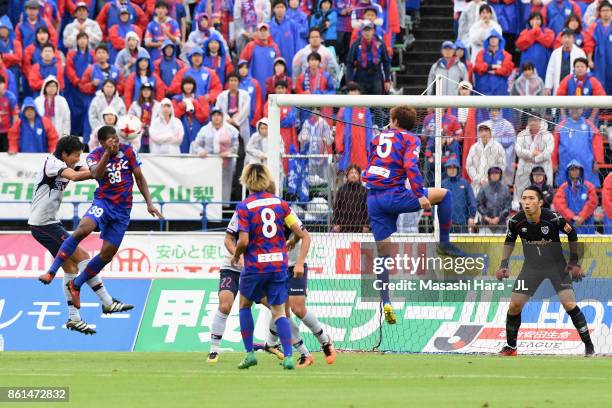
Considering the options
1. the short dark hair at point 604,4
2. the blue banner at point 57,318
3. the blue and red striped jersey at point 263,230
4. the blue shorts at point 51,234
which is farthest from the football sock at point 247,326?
the short dark hair at point 604,4

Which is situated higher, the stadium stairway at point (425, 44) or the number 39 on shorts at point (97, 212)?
the stadium stairway at point (425, 44)

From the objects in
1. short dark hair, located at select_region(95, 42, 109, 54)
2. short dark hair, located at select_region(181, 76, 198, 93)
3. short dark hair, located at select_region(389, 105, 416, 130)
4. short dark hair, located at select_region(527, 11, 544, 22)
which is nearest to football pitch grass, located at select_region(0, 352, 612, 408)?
short dark hair, located at select_region(389, 105, 416, 130)

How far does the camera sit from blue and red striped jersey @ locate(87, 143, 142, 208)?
56.4 ft

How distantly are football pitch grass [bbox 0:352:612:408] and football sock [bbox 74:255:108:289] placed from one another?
0.92 meters

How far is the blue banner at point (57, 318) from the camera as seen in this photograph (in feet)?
64.4

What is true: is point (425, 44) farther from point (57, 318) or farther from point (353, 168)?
point (57, 318)

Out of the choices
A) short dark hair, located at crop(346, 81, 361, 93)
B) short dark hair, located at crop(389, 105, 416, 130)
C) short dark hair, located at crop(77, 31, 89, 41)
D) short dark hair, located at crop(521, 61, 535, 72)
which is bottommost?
short dark hair, located at crop(389, 105, 416, 130)

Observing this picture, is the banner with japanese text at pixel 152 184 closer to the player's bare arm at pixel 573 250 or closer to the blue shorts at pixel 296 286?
the blue shorts at pixel 296 286

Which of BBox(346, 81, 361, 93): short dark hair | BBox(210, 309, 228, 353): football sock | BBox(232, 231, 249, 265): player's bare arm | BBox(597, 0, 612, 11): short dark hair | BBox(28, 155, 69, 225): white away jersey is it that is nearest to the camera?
BBox(232, 231, 249, 265): player's bare arm

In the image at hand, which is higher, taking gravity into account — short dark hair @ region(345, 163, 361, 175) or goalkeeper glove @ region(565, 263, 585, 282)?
short dark hair @ region(345, 163, 361, 175)

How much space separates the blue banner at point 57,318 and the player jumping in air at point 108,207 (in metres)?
2.25

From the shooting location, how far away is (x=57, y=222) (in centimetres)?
1795

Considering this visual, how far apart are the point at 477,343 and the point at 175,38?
34.2 feet

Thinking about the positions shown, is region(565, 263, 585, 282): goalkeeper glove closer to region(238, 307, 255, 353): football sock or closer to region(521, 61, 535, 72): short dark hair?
region(238, 307, 255, 353): football sock
